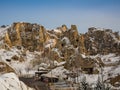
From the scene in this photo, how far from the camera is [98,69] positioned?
120812mm

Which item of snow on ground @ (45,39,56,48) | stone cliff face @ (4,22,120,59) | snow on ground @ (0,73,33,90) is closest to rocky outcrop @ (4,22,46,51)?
stone cliff face @ (4,22,120,59)

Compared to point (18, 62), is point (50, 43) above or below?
above

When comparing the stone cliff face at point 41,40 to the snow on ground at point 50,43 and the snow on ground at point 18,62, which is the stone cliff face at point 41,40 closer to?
the snow on ground at point 50,43

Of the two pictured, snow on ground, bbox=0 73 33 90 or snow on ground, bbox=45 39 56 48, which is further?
snow on ground, bbox=45 39 56 48

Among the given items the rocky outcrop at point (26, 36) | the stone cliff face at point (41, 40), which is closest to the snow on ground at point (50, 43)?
the stone cliff face at point (41, 40)

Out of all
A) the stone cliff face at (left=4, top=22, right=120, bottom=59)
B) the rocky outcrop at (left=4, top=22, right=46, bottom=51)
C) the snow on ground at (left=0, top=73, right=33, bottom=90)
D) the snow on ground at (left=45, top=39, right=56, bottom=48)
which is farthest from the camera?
the snow on ground at (left=45, top=39, right=56, bottom=48)

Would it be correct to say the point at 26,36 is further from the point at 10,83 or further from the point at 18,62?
the point at 10,83

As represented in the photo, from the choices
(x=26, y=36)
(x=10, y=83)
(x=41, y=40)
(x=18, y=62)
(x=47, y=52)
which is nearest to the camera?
(x=10, y=83)

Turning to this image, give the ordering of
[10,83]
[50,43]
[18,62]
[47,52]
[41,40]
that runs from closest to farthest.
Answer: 1. [10,83]
2. [18,62]
3. [47,52]
4. [41,40]
5. [50,43]

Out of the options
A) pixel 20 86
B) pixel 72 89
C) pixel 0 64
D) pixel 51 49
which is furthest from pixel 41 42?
pixel 20 86

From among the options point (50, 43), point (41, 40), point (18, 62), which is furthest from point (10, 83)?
point (50, 43)

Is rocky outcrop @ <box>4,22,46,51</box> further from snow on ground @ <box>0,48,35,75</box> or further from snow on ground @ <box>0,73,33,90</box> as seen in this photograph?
snow on ground @ <box>0,73,33,90</box>

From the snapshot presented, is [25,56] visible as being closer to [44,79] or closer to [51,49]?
[51,49]

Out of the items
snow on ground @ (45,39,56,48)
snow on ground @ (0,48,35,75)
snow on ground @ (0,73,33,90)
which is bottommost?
snow on ground @ (0,73,33,90)
